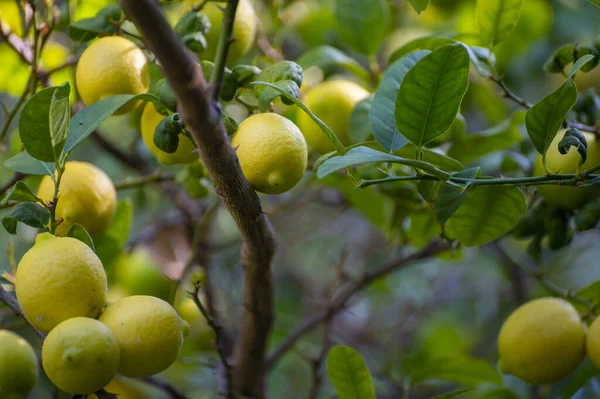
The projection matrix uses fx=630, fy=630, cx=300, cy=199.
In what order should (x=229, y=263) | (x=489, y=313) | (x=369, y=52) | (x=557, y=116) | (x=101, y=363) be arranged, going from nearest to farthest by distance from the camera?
1. (x=101, y=363)
2. (x=557, y=116)
3. (x=369, y=52)
4. (x=229, y=263)
5. (x=489, y=313)

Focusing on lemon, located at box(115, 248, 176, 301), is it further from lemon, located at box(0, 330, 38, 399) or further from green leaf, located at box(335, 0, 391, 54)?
green leaf, located at box(335, 0, 391, 54)

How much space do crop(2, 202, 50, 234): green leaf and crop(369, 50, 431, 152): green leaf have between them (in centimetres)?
38

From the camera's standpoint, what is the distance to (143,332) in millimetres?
618

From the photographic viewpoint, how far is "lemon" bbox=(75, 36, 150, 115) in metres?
0.75

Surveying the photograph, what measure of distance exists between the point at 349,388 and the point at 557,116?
401 millimetres

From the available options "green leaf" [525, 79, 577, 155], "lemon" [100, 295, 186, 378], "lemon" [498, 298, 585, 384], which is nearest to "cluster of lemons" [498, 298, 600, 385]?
"lemon" [498, 298, 585, 384]

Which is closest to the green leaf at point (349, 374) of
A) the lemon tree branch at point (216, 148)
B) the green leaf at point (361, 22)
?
the lemon tree branch at point (216, 148)

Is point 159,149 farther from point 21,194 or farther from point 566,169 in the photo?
point 566,169

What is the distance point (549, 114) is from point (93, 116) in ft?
1.66

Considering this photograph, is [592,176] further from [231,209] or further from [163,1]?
[163,1]

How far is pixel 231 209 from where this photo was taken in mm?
638

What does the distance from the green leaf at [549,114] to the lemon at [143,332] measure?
0.45m

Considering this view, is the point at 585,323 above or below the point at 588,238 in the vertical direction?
above

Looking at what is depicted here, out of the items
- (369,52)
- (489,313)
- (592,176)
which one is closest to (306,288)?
(489,313)
